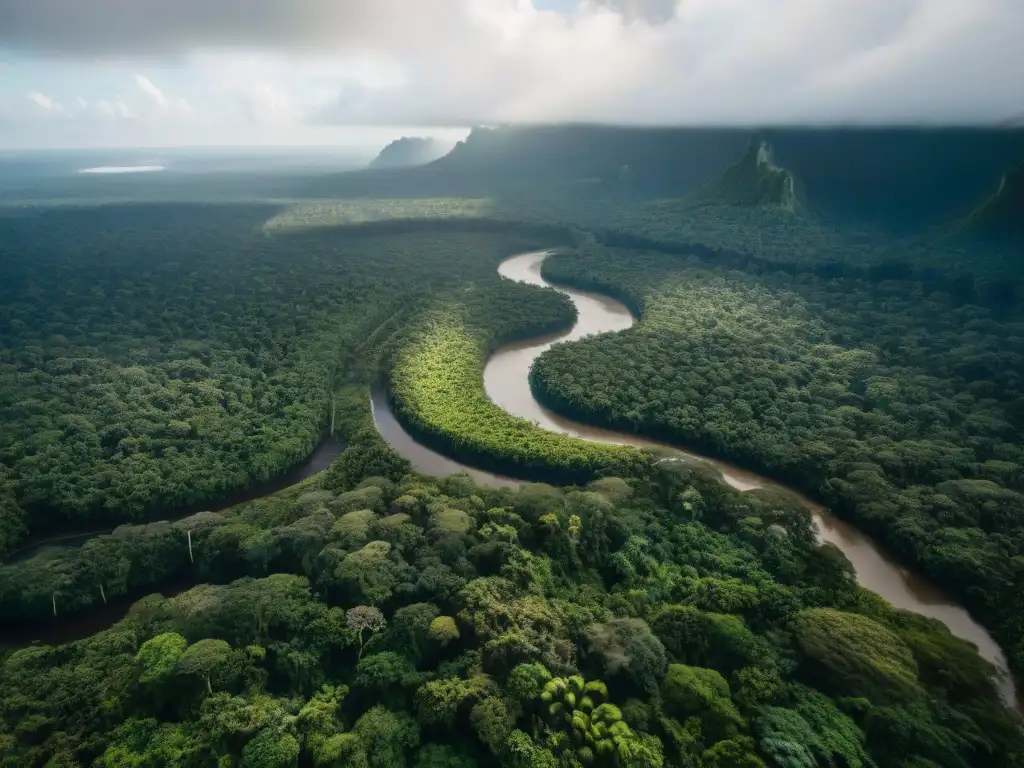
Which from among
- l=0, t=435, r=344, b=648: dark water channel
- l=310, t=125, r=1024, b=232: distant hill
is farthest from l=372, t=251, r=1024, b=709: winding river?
l=310, t=125, r=1024, b=232: distant hill

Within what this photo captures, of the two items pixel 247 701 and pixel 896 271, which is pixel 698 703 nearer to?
pixel 247 701

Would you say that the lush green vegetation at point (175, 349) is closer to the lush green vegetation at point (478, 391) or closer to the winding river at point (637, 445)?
the lush green vegetation at point (478, 391)

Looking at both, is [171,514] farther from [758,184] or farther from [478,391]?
[758,184]

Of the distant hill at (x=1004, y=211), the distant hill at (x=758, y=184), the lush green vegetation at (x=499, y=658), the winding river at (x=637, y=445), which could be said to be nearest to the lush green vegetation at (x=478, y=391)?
the winding river at (x=637, y=445)

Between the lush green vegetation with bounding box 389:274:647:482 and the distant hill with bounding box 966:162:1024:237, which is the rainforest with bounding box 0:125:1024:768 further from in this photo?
the distant hill with bounding box 966:162:1024:237

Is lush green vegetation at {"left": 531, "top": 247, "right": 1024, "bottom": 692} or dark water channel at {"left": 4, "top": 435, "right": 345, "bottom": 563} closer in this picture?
lush green vegetation at {"left": 531, "top": 247, "right": 1024, "bottom": 692}

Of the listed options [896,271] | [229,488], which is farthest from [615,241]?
[229,488]
